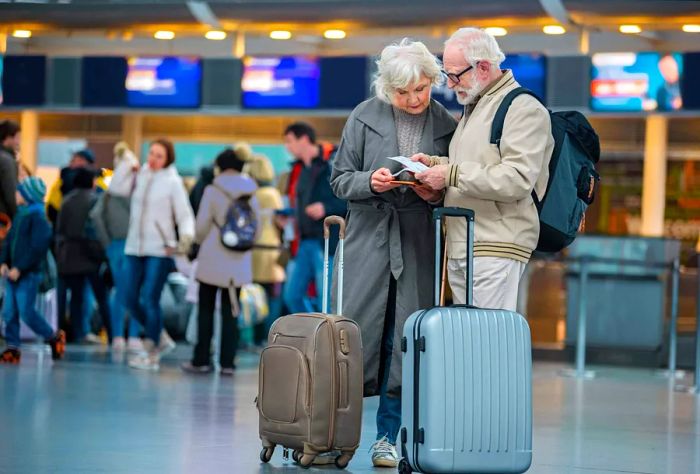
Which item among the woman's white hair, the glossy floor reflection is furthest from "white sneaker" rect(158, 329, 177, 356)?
the woman's white hair

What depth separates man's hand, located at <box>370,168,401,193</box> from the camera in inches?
200

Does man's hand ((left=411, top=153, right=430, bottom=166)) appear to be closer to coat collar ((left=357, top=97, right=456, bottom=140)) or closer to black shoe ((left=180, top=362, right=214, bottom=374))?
coat collar ((left=357, top=97, right=456, bottom=140))

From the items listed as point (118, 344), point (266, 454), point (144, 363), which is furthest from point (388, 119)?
point (118, 344)

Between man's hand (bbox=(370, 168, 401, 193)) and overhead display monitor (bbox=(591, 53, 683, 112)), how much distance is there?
8236 millimetres

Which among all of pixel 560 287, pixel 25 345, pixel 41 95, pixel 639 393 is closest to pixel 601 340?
pixel 560 287

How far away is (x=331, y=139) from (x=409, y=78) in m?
10.5

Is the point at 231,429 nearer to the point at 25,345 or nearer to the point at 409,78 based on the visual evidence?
the point at 409,78

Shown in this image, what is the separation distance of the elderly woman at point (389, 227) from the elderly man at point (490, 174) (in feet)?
0.91

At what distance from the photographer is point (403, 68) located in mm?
5234

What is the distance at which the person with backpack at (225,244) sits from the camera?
32.0 feet

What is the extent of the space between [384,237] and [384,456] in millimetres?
884

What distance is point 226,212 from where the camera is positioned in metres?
9.77

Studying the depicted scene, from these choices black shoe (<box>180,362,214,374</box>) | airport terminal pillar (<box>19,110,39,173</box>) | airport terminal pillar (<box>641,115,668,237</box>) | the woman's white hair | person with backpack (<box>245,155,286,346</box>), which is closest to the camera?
the woman's white hair

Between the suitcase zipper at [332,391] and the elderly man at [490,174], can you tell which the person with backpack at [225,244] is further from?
the elderly man at [490,174]
